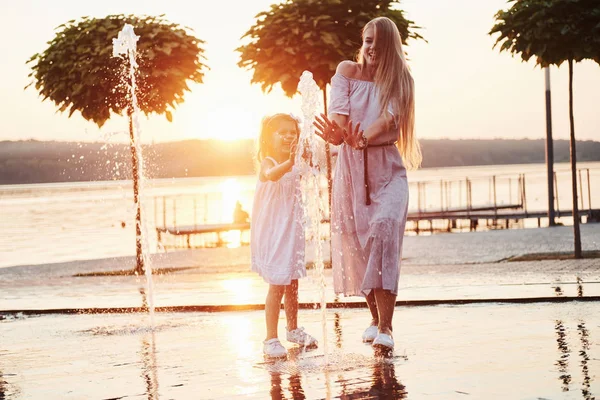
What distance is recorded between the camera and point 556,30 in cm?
1636

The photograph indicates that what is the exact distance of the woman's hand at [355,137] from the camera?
299 inches

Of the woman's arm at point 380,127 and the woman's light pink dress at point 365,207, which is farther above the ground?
the woman's arm at point 380,127

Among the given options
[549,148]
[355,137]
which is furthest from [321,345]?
[549,148]

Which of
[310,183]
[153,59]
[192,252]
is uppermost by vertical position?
[153,59]

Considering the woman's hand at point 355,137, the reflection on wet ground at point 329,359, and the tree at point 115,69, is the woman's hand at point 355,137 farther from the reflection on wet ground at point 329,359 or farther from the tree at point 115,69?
the tree at point 115,69

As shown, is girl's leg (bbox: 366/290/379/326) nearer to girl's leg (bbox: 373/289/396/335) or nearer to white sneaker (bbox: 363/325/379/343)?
white sneaker (bbox: 363/325/379/343)

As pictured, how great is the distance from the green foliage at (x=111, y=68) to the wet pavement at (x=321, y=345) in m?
5.52

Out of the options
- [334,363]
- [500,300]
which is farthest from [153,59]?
[334,363]

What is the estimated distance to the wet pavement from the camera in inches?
249

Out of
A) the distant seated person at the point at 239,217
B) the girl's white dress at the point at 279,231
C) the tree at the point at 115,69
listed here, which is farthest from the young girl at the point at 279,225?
the distant seated person at the point at 239,217

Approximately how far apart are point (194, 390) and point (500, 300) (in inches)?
196

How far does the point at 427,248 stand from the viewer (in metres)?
24.3

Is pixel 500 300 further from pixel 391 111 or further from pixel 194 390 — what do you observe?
pixel 194 390

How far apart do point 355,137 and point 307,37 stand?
410 inches
